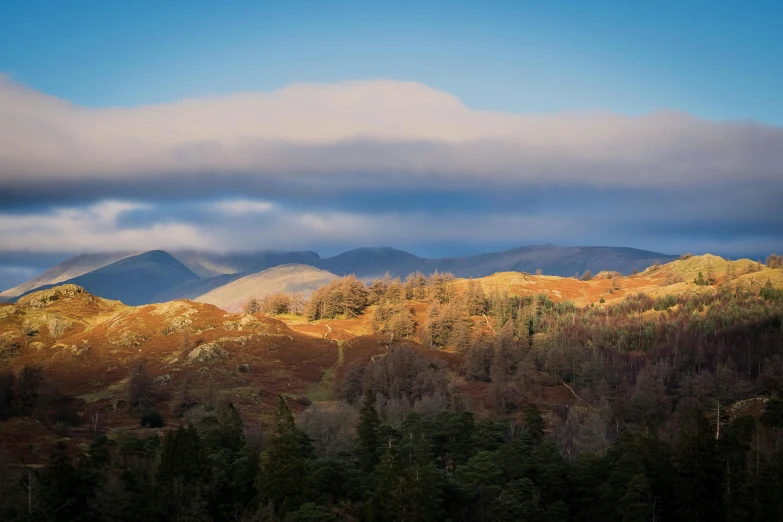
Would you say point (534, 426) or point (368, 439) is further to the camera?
point (534, 426)

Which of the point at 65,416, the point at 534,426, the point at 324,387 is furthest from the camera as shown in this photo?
the point at 324,387

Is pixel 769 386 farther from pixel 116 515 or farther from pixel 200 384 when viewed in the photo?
pixel 116 515

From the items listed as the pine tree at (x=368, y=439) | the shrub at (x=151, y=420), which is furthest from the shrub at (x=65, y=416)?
the pine tree at (x=368, y=439)

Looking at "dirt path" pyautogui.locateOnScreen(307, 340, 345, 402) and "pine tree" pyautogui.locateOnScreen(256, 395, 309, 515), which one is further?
"dirt path" pyautogui.locateOnScreen(307, 340, 345, 402)

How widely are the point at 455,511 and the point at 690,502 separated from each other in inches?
1185

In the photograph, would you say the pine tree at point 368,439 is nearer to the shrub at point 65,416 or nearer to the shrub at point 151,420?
the shrub at point 151,420

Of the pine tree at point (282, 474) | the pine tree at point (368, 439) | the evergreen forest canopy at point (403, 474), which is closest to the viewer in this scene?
the evergreen forest canopy at point (403, 474)

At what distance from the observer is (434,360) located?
184125 mm

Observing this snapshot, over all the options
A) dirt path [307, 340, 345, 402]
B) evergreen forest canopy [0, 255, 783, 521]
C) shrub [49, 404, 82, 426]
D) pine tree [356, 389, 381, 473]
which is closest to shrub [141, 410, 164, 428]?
evergreen forest canopy [0, 255, 783, 521]

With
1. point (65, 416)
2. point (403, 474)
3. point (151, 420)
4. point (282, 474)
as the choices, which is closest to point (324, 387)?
point (151, 420)

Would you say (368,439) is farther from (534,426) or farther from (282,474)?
(534,426)

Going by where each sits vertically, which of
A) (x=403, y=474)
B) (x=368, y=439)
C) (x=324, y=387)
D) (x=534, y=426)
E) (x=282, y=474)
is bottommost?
(x=324, y=387)

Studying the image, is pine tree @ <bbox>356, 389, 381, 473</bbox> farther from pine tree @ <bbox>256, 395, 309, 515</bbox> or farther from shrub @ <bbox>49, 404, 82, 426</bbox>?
shrub @ <bbox>49, 404, 82, 426</bbox>

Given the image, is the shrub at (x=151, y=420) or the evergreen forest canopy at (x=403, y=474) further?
the shrub at (x=151, y=420)
